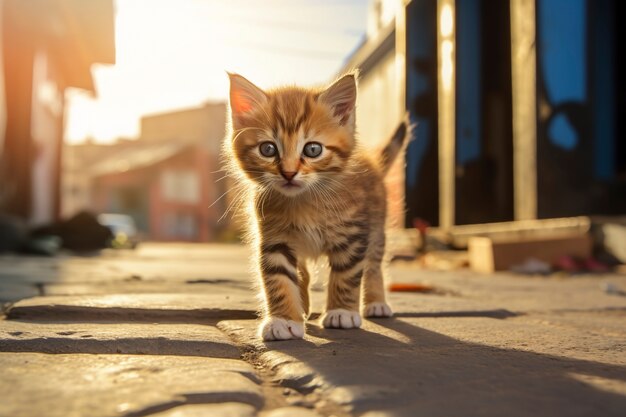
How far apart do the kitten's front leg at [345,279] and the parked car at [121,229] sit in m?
7.68

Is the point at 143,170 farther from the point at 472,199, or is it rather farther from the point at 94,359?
the point at 94,359

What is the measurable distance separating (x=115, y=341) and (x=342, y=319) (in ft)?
2.70

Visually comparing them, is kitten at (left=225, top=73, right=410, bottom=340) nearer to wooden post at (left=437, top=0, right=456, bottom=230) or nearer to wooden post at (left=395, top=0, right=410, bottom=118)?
wooden post at (left=437, top=0, right=456, bottom=230)

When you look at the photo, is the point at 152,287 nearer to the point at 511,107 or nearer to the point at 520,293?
the point at 520,293

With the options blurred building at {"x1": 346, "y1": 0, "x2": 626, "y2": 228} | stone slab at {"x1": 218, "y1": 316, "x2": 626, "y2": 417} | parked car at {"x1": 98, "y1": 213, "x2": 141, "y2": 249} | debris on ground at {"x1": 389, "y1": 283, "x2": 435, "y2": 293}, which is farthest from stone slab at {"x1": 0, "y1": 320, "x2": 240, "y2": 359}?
parked car at {"x1": 98, "y1": 213, "x2": 141, "y2": 249}

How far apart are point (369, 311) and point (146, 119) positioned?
39156 mm

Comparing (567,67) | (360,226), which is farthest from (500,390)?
(567,67)

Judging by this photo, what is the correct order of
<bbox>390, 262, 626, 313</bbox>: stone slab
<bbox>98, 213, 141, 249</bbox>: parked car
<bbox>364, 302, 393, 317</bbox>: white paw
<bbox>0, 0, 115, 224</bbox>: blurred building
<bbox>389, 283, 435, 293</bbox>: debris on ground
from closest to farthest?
<bbox>364, 302, 393, 317</bbox>: white paw < <bbox>390, 262, 626, 313</bbox>: stone slab < <bbox>389, 283, 435, 293</bbox>: debris on ground < <bbox>0, 0, 115, 224</bbox>: blurred building < <bbox>98, 213, 141, 249</bbox>: parked car

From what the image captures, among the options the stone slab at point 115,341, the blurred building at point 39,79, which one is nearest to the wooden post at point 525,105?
the stone slab at point 115,341

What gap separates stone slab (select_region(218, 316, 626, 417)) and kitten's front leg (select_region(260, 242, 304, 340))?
0.06m

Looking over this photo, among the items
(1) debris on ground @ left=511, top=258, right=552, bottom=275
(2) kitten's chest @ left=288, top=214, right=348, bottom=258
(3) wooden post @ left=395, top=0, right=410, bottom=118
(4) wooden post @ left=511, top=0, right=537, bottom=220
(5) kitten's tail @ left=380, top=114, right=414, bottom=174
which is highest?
(3) wooden post @ left=395, top=0, right=410, bottom=118

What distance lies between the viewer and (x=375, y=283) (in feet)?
8.77

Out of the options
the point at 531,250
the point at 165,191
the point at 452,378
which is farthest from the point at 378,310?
the point at 165,191

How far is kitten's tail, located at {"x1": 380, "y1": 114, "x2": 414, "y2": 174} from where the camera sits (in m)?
3.17
